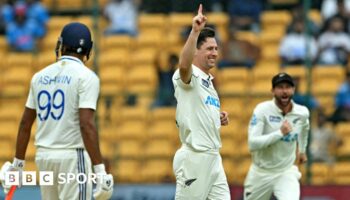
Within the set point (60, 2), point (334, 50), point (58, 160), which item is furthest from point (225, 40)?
point (58, 160)

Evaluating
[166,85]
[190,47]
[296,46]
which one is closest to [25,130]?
[190,47]

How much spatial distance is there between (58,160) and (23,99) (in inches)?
313

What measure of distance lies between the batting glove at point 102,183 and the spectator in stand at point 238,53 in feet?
27.9

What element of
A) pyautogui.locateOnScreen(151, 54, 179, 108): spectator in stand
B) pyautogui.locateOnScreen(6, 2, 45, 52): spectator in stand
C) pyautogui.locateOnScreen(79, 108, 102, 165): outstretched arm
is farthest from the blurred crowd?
pyautogui.locateOnScreen(79, 108, 102, 165): outstretched arm

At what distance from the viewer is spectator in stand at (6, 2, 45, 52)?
1934 cm

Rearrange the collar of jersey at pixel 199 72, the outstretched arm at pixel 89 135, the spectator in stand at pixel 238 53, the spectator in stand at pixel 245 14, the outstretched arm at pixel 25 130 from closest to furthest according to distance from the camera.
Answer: the outstretched arm at pixel 89 135, the outstretched arm at pixel 25 130, the collar of jersey at pixel 199 72, the spectator in stand at pixel 238 53, the spectator in stand at pixel 245 14

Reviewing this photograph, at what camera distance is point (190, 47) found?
34.2 feet

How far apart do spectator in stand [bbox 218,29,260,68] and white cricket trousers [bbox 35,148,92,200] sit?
838 centimetres

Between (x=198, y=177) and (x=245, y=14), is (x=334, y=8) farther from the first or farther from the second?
(x=198, y=177)

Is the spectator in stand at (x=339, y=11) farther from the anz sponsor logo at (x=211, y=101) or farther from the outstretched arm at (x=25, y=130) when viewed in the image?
the outstretched arm at (x=25, y=130)

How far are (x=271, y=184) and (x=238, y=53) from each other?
568cm

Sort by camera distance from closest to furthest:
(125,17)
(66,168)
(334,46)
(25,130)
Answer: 1. (66,168)
2. (25,130)
3. (334,46)
4. (125,17)

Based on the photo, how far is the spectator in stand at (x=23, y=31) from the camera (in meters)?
19.3

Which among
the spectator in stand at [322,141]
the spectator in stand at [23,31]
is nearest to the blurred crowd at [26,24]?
the spectator in stand at [23,31]
